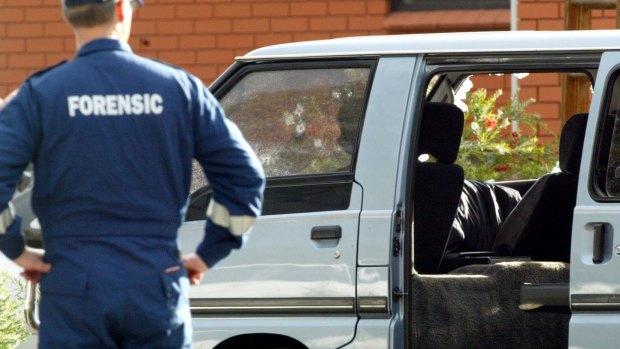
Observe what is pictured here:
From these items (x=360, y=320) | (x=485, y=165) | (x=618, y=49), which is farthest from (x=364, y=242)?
(x=485, y=165)

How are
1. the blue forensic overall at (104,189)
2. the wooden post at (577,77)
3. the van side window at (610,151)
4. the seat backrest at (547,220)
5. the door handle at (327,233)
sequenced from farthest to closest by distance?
the wooden post at (577,77) < the seat backrest at (547,220) < the door handle at (327,233) < the van side window at (610,151) < the blue forensic overall at (104,189)

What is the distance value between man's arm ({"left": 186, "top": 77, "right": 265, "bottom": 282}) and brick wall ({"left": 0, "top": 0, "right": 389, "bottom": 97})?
7933mm

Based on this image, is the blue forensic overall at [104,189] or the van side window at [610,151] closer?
the blue forensic overall at [104,189]

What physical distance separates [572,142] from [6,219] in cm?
265

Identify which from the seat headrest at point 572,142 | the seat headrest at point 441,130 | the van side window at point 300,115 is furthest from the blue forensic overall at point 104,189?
the seat headrest at point 572,142

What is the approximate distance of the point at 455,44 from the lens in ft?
16.8

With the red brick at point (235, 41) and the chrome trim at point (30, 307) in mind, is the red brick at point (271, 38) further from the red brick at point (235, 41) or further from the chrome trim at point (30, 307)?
the chrome trim at point (30, 307)

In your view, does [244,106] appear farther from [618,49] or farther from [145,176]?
[145,176]

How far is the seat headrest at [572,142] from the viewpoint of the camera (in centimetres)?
548

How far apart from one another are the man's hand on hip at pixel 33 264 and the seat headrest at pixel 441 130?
2.29 metres

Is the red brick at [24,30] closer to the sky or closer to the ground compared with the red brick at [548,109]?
closer to the sky

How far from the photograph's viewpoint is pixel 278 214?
5.11 metres

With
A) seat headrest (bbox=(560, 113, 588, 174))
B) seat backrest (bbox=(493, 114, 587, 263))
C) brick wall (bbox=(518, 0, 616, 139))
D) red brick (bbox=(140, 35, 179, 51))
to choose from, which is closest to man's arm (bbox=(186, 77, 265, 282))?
seat headrest (bbox=(560, 113, 588, 174))

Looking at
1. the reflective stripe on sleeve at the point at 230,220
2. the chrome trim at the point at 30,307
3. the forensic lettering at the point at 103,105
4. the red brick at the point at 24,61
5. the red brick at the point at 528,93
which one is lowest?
the chrome trim at the point at 30,307
